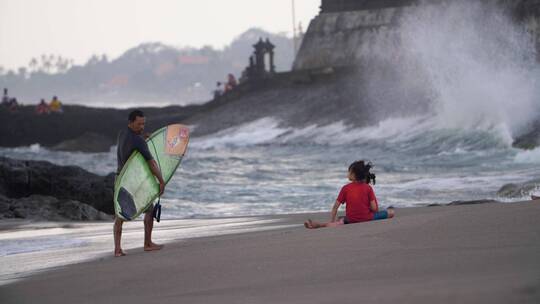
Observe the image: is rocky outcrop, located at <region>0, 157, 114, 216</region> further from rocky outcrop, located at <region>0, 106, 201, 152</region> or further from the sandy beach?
rocky outcrop, located at <region>0, 106, 201, 152</region>

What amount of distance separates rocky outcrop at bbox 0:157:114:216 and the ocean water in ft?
3.03

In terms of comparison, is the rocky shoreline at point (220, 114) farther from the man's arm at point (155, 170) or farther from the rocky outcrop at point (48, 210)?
the man's arm at point (155, 170)

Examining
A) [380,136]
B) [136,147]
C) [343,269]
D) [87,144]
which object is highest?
[87,144]

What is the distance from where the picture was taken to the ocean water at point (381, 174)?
15.0 meters

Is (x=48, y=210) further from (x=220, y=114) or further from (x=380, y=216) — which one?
(x=220, y=114)

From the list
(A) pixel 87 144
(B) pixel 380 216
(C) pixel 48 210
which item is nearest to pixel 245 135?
(A) pixel 87 144

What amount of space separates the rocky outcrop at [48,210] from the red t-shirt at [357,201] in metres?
4.96

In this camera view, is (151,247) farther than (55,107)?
No

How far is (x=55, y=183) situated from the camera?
15125 mm

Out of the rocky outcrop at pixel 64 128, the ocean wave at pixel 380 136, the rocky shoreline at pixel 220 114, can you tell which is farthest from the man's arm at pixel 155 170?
the rocky outcrop at pixel 64 128

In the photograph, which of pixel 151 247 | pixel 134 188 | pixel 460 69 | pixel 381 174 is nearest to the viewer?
pixel 151 247

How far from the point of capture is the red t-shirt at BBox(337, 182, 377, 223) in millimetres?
8008

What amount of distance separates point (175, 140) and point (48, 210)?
3.76 m

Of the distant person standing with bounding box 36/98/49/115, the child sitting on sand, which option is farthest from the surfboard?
the distant person standing with bounding box 36/98/49/115
